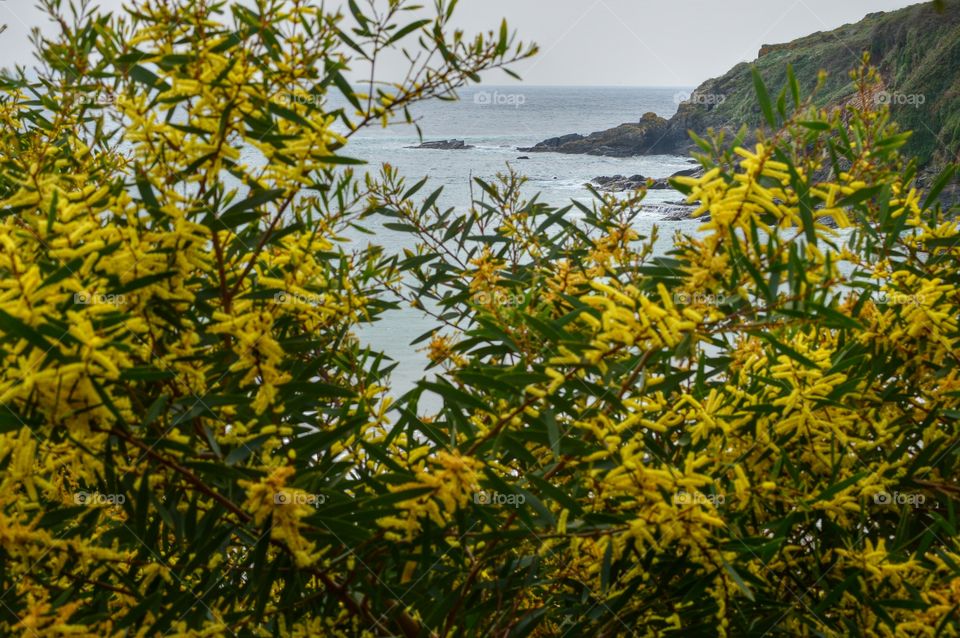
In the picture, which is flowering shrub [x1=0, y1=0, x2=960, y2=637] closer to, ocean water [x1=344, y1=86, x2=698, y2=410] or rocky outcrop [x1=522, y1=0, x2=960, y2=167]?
ocean water [x1=344, y1=86, x2=698, y2=410]

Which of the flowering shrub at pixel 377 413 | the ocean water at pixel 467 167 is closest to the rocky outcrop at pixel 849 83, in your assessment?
the ocean water at pixel 467 167

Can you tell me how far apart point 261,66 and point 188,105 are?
122 mm

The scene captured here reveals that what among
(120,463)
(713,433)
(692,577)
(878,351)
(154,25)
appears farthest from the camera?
(878,351)

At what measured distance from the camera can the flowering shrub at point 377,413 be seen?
1039 millimetres

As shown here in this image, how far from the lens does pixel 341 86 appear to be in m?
1.23

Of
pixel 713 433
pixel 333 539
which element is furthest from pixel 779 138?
pixel 333 539

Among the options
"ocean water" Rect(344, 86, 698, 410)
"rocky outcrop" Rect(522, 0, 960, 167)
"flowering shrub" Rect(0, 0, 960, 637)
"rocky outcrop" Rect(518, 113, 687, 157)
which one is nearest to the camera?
"flowering shrub" Rect(0, 0, 960, 637)

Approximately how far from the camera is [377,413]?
1.45m

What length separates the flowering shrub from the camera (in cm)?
104

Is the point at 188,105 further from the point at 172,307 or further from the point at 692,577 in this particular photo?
the point at 692,577

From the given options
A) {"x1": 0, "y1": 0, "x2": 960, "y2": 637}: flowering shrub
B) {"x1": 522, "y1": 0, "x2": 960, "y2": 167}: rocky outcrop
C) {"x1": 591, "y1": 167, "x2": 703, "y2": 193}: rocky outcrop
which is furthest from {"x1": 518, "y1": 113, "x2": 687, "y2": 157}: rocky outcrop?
{"x1": 0, "y1": 0, "x2": 960, "y2": 637}: flowering shrub

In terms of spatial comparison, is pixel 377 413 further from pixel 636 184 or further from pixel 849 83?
pixel 849 83

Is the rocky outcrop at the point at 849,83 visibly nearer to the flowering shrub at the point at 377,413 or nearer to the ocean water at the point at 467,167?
the ocean water at the point at 467,167

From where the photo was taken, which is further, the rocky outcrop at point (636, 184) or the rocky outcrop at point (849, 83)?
the rocky outcrop at point (849, 83)
